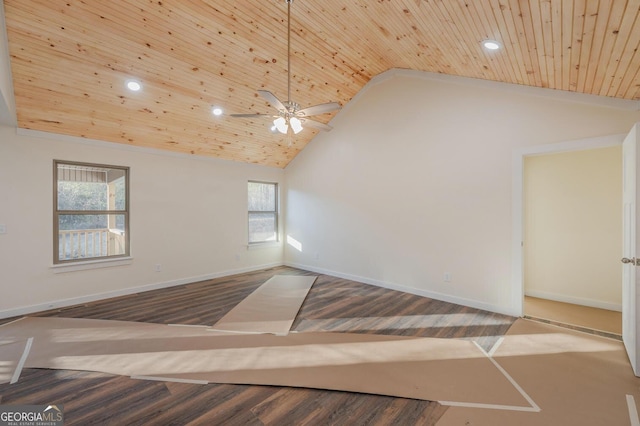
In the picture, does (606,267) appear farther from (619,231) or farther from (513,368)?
(513,368)

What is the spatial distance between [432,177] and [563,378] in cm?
298

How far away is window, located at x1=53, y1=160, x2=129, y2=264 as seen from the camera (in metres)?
4.31

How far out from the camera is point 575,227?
4340 mm

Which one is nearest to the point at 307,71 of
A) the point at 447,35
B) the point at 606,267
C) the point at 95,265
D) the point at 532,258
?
the point at 447,35

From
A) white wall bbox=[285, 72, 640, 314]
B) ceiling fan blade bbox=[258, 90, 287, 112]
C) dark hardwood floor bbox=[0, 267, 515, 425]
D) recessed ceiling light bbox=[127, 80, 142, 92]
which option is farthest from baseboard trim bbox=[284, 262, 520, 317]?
recessed ceiling light bbox=[127, 80, 142, 92]

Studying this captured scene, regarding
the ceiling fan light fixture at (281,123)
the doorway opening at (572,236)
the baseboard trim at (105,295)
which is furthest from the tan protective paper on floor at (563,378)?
→ the baseboard trim at (105,295)

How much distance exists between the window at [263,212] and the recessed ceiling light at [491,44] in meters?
5.16

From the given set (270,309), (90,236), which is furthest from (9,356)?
(270,309)

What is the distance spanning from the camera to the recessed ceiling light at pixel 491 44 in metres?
2.79

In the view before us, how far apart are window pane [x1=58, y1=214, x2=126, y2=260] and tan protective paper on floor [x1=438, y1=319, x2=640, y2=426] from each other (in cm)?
521

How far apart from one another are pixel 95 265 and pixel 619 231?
759 cm

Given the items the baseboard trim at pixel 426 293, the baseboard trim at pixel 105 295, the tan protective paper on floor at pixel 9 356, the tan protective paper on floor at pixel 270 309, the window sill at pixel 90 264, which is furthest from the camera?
the window sill at pixel 90 264

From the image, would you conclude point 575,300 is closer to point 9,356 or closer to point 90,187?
point 9,356

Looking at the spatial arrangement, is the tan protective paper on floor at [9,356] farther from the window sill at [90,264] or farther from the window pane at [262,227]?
the window pane at [262,227]
